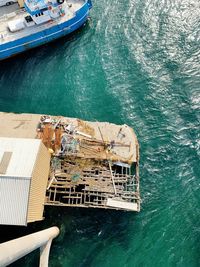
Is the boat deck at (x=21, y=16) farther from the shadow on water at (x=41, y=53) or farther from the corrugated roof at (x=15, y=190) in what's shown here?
the corrugated roof at (x=15, y=190)

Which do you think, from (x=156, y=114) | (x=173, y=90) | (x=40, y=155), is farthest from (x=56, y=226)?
(x=173, y=90)

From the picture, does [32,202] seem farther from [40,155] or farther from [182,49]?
[182,49]

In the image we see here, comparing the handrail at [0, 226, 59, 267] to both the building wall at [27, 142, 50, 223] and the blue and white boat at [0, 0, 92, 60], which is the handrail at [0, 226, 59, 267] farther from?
the blue and white boat at [0, 0, 92, 60]

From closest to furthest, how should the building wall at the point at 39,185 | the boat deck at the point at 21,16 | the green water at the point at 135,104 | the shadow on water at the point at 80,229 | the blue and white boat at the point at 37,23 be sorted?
1. the building wall at the point at 39,185
2. the shadow on water at the point at 80,229
3. the green water at the point at 135,104
4. the blue and white boat at the point at 37,23
5. the boat deck at the point at 21,16

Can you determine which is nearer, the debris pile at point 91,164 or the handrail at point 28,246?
the handrail at point 28,246

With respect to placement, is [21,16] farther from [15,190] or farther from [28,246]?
[28,246]

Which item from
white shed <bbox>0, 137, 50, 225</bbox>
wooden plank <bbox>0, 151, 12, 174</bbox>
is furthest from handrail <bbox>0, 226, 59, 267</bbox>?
wooden plank <bbox>0, 151, 12, 174</bbox>

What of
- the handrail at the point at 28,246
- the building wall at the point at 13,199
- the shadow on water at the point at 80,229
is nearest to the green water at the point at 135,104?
the shadow on water at the point at 80,229
